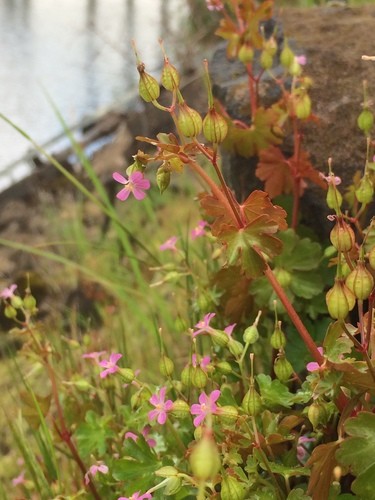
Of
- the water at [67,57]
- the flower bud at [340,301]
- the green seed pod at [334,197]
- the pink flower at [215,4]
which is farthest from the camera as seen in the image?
the water at [67,57]

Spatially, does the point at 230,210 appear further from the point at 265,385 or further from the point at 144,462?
the point at 144,462

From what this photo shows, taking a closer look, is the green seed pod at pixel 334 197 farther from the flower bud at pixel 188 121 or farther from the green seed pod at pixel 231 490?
the green seed pod at pixel 231 490

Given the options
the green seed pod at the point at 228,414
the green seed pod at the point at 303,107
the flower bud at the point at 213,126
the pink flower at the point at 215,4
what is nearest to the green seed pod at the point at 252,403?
the green seed pod at the point at 228,414

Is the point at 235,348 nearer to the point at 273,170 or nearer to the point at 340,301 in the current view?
the point at 340,301

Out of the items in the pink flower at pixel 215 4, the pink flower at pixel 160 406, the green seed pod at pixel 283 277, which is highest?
the pink flower at pixel 215 4

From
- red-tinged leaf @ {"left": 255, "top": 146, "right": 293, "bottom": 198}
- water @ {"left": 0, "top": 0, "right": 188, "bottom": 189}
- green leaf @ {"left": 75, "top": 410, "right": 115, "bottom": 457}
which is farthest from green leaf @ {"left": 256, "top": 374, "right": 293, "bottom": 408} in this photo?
water @ {"left": 0, "top": 0, "right": 188, "bottom": 189}

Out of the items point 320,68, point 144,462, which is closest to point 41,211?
point 320,68
